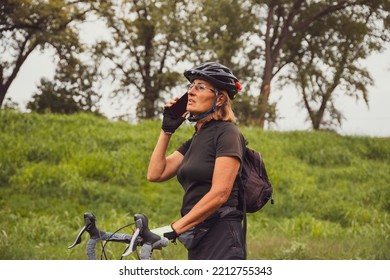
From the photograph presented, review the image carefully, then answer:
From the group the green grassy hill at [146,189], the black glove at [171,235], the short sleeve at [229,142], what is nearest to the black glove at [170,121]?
the short sleeve at [229,142]

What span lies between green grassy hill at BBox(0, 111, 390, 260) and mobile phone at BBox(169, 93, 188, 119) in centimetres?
549

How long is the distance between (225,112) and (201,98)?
144 mm

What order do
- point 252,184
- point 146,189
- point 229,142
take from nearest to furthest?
point 229,142, point 252,184, point 146,189

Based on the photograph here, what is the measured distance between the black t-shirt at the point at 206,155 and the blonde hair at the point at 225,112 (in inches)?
1.3

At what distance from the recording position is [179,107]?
3.34m

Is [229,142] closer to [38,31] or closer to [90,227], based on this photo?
[90,227]

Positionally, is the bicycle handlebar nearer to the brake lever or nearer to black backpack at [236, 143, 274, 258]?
the brake lever

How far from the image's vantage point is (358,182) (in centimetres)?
1541

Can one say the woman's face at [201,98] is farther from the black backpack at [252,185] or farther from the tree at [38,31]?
the tree at [38,31]

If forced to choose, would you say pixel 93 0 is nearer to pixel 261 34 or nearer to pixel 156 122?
pixel 261 34

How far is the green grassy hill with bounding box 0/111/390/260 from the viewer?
976 centimetres

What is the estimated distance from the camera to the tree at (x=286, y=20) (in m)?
22.9

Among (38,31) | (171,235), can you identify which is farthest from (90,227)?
(38,31)

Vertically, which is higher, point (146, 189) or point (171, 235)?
point (171, 235)
